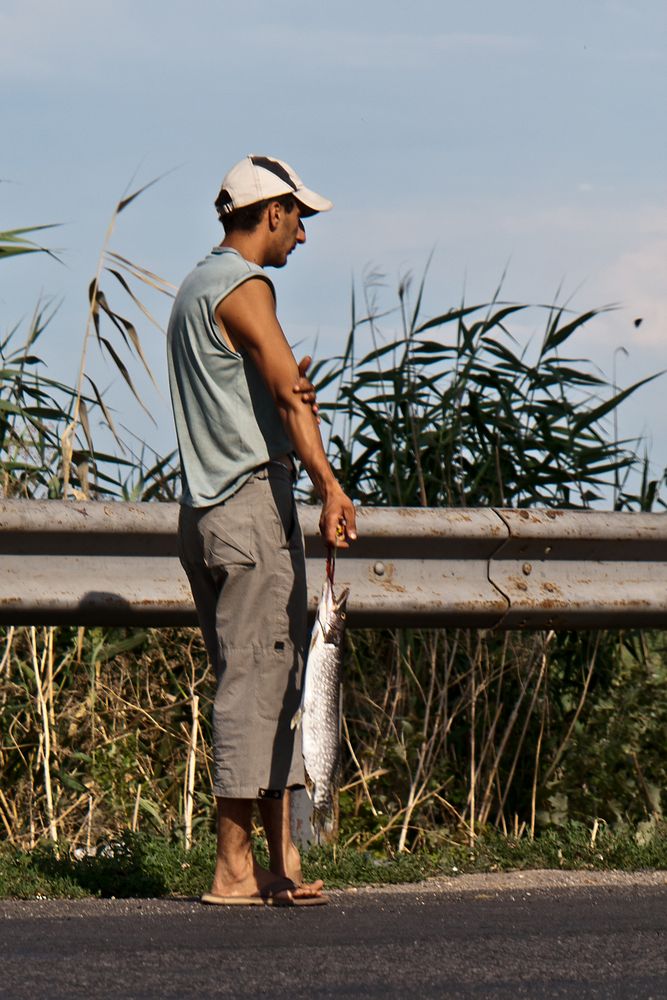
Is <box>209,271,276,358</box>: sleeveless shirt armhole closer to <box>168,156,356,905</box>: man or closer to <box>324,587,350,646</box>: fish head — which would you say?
<box>168,156,356,905</box>: man

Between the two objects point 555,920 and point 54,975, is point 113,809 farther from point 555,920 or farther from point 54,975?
point 54,975

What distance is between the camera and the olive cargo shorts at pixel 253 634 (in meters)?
4.28

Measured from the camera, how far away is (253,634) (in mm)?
4281

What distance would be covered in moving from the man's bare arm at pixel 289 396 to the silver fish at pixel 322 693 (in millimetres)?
187

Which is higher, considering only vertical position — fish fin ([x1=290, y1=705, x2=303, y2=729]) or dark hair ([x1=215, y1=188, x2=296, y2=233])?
dark hair ([x1=215, y1=188, x2=296, y2=233])

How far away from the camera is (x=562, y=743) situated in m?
5.88

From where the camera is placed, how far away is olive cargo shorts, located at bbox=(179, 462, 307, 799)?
4277 millimetres

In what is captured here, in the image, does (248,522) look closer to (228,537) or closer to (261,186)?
(228,537)

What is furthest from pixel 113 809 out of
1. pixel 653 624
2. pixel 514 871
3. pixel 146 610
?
pixel 653 624

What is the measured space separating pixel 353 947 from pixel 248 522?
1234 millimetres

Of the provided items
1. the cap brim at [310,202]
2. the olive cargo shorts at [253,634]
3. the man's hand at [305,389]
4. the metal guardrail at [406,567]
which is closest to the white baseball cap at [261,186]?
the cap brim at [310,202]

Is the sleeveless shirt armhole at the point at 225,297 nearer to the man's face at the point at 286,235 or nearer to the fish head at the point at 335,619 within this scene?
the man's face at the point at 286,235

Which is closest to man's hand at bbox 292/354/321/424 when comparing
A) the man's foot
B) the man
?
the man

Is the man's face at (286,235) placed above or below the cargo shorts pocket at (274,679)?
above
